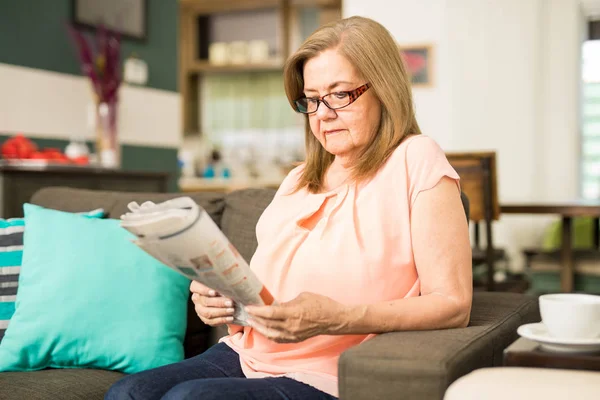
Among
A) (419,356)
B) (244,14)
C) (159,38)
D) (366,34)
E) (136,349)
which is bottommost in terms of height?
(136,349)

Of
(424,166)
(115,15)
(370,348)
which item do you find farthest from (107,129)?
(370,348)

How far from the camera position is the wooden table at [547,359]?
0.97 m

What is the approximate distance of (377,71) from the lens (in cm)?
144

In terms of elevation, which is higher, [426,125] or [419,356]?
[426,125]

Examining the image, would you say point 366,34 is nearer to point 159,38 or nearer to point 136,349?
point 136,349

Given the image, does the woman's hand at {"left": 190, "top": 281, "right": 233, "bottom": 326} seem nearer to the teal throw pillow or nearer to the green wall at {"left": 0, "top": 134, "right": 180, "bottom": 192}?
the teal throw pillow

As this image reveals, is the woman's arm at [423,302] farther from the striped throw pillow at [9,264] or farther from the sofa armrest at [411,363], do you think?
the striped throw pillow at [9,264]

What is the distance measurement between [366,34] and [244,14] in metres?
6.37

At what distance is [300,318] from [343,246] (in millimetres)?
256

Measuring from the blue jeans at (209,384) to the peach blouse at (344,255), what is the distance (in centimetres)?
4

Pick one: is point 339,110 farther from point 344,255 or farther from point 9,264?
point 9,264

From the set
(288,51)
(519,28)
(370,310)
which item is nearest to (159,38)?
(288,51)

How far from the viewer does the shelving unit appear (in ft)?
24.0

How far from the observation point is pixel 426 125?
613 centimetres
